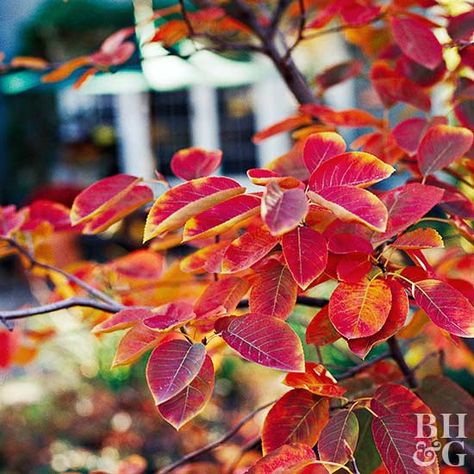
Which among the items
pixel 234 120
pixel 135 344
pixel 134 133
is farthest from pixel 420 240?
pixel 234 120

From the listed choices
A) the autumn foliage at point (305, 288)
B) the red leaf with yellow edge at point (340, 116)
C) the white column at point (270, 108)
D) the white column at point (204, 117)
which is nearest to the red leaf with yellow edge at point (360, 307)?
the autumn foliage at point (305, 288)

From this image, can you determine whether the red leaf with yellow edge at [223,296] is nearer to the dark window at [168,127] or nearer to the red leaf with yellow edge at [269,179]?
the red leaf with yellow edge at [269,179]

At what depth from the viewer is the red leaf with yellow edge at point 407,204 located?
2.13ft

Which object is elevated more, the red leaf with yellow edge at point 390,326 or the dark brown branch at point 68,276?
the red leaf with yellow edge at point 390,326

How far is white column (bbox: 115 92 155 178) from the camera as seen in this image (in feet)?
25.4

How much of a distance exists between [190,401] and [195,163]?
34 centimetres

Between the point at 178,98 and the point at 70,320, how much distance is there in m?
4.68

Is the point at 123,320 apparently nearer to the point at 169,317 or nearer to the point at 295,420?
the point at 169,317

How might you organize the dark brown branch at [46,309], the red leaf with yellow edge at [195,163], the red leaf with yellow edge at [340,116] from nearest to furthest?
the dark brown branch at [46,309]
the red leaf with yellow edge at [195,163]
the red leaf with yellow edge at [340,116]

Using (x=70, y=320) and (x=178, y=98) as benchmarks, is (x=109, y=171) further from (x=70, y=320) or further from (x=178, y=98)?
(x=70, y=320)

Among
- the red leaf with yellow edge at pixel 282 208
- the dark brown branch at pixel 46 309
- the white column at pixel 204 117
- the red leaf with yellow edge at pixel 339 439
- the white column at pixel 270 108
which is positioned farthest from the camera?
the white column at pixel 204 117

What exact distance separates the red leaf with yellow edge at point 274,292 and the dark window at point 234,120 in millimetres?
7243

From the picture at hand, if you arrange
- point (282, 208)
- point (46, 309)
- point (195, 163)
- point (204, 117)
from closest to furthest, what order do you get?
point (282, 208)
point (46, 309)
point (195, 163)
point (204, 117)

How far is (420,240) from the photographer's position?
0.64 meters
